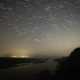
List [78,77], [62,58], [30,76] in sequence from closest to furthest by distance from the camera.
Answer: [78,77], [30,76], [62,58]

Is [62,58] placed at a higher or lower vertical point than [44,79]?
higher

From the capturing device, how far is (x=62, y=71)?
11.3 meters

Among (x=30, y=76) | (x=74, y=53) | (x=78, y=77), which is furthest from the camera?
(x=74, y=53)

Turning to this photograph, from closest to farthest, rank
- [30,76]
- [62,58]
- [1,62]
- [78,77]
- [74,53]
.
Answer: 1. [78,77]
2. [30,76]
3. [62,58]
4. [74,53]
5. [1,62]

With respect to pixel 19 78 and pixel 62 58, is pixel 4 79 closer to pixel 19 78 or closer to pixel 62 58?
pixel 19 78

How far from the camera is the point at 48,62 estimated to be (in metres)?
12.4

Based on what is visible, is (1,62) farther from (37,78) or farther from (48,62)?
(37,78)

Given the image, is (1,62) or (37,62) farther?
(1,62)

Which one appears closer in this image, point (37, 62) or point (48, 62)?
point (48, 62)

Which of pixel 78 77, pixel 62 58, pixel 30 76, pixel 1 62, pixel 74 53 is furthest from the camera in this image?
pixel 1 62

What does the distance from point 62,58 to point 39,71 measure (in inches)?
63.0

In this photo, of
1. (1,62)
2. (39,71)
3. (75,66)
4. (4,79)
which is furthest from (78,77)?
(1,62)

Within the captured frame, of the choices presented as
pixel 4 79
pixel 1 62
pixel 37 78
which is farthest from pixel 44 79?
pixel 1 62

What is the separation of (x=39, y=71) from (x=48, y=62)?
0.86m
